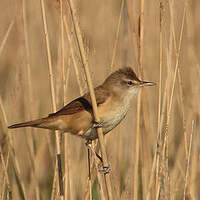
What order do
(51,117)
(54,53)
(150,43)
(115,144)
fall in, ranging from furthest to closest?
(54,53), (150,43), (115,144), (51,117)

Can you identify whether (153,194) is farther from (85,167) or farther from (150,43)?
(150,43)

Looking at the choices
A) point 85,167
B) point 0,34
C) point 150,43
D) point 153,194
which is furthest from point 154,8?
point 0,34

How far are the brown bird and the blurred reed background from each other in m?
0.09

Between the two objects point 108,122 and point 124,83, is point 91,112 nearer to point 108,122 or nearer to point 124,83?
point 108,122

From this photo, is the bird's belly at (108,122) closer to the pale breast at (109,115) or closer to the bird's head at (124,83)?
the pale breast at (109,115)

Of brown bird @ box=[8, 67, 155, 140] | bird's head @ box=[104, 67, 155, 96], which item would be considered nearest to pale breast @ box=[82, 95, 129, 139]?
brown bird @ box=[8, 67, 155, 140]

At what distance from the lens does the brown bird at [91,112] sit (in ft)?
11.0

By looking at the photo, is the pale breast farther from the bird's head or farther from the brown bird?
the bird's head

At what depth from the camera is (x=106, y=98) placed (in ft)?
11.4

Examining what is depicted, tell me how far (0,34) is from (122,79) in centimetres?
335

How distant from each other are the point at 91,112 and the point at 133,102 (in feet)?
3.27

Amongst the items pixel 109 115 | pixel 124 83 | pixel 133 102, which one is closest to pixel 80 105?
pixel 109 115

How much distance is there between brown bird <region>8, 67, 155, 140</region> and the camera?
3346mm

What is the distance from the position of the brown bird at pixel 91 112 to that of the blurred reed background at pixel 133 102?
0.09 meters
